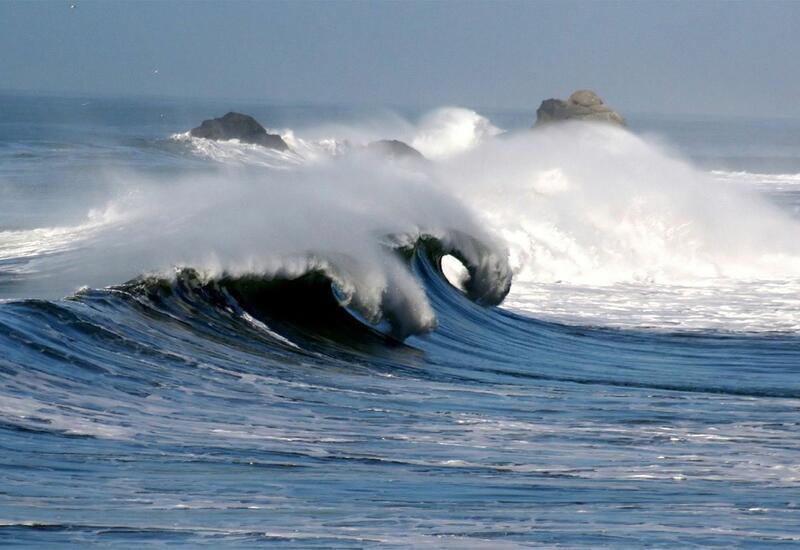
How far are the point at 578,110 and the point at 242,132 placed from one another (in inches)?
583

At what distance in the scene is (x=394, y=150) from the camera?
49.2 m

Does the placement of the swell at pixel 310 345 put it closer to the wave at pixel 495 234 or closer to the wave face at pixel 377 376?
the wave face at pixel 377 376

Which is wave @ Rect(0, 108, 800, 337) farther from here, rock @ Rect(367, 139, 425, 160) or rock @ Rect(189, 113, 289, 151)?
rock @ Rect(189, 113, 289, 151)

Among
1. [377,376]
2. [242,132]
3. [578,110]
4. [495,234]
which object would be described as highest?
[578,110]

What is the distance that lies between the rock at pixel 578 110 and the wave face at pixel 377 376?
34.1 meters

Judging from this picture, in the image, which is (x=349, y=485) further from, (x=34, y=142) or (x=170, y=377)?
(x=34, y=142)

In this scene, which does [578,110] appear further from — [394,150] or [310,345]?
[310,345]

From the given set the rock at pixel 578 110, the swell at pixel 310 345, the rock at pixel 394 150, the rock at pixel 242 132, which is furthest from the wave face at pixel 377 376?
the rock at pixel 578 110

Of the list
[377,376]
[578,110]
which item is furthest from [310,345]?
[578,110]

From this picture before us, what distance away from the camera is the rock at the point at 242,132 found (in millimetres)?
53656

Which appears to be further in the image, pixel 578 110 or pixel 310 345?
pixel 578 110

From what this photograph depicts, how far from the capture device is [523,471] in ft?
22.6

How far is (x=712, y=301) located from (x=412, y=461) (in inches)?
513

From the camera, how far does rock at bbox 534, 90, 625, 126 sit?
59594 mm
